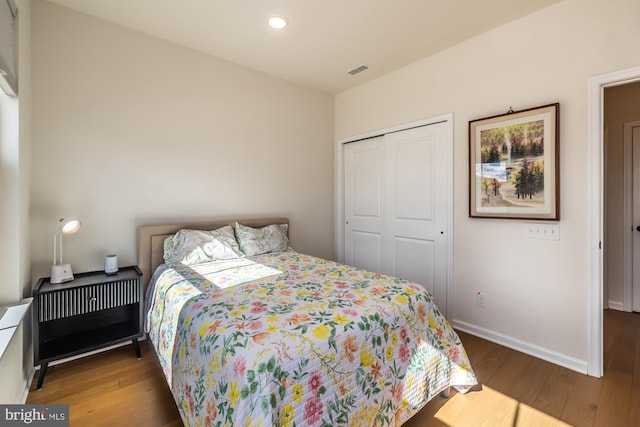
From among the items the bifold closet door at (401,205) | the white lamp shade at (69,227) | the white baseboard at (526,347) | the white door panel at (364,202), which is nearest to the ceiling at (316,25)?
the bifold closet door at (401,205)

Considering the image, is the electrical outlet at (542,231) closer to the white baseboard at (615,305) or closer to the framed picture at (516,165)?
the framed picture at (516,165)

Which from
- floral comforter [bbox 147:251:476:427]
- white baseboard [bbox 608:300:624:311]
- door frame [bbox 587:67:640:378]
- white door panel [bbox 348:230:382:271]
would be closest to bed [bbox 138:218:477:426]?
floral comforter [bbox 147:251:476:427]

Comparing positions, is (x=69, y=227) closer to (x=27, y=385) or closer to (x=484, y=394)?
(x=27, y=385)

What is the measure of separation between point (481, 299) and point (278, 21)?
2.89 m

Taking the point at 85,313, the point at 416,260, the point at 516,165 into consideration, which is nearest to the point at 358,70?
the point at 516,165

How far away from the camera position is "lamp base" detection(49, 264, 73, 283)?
2.04m

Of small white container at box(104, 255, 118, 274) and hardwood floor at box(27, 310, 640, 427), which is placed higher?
small white container at box(104, 255, 118, 274)

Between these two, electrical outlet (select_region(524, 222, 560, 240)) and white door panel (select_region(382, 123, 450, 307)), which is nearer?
electrical outlet (select_region(524, 222, 560, 240))

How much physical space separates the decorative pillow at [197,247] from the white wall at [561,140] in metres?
2.11

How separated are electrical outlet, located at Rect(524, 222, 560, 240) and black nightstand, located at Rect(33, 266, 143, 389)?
303 centimetres

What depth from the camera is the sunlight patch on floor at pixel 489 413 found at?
5.24 ft

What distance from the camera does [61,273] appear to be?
206 centimetres

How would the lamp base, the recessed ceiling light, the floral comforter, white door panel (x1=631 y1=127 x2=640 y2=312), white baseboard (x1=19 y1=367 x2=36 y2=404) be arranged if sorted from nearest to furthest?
the floral comforter
white baseboard (x1=19 y1=367 x2=36 y2=404)
the lamp base
the recessed ceiling light
white door panel (x1=631 y1=127 x2=640 y2=312)

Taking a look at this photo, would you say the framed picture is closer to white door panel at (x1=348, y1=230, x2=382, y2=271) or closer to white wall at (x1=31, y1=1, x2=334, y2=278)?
white door panel at (x1=348, y1=230, x2=382, y2=271)
